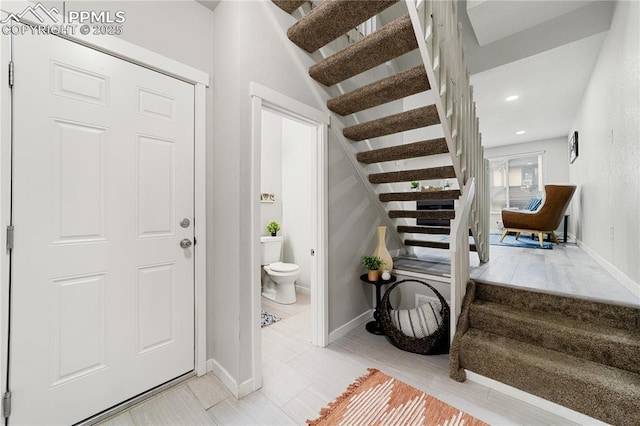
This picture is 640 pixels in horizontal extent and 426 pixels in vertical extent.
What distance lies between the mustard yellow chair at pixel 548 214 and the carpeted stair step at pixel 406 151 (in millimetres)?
3101

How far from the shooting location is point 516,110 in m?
4.48

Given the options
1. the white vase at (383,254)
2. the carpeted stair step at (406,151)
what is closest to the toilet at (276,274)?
the white vase at (383,254)

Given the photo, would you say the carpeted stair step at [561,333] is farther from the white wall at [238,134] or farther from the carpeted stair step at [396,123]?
the white wall at [238,134]

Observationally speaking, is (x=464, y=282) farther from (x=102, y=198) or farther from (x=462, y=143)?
(x=102, y=198)

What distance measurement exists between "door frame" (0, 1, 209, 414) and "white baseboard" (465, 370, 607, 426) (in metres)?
1.87

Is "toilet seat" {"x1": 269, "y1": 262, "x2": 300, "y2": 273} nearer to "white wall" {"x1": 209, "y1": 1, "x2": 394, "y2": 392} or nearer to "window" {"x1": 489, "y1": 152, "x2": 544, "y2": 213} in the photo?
"white wall" {"x1": 209, "y1": 1, "x2": 394, "y2": 392}

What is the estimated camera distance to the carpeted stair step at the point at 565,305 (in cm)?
167

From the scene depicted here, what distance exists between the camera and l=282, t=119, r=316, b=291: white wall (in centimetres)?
362

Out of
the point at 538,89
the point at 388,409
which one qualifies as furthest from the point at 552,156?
the point at 388,409

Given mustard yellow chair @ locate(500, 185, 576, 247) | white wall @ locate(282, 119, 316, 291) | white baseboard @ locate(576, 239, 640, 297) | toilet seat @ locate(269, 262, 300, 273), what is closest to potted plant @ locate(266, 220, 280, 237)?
white wall @ locate(282, 119, 316, 291)

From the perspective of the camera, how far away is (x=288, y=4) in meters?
1.85

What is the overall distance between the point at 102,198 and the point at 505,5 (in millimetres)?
3434

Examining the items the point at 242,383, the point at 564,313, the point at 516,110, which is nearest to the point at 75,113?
the point at 242,383

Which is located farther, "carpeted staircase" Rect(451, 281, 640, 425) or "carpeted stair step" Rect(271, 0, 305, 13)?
"carpeted stair step" Rect(271, 0, 305, 13)
